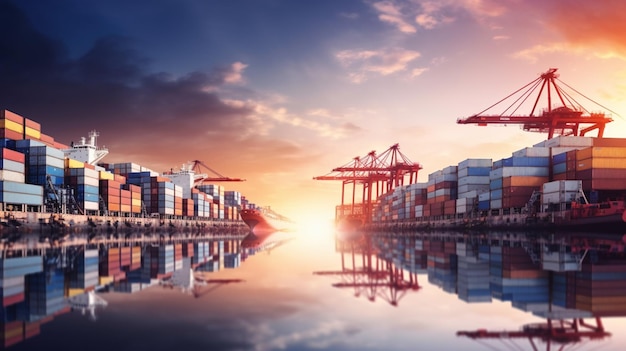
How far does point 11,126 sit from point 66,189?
9070mm

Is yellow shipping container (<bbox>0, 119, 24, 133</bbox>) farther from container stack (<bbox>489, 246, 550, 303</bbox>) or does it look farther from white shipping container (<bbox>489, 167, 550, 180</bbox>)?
white shipping container (<bbox>489, 167, 550, 180</bbox>)

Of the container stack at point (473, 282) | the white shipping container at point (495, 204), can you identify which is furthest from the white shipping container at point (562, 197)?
the container stack at point (473, 282)

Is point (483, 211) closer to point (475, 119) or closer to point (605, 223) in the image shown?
point (475, 119)

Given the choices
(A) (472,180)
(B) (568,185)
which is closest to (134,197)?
(A) (472,180)

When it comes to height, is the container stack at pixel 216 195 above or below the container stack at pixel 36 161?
below

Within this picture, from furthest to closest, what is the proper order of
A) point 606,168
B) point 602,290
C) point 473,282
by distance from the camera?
point 606,168, point 473,282, point 602,290

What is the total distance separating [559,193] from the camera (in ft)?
160

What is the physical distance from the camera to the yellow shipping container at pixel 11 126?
5189 centimetres

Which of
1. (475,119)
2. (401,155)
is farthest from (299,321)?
(401,155)

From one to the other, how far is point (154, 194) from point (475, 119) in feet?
187

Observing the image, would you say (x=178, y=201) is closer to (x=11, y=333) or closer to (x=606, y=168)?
(x=606, y=168)

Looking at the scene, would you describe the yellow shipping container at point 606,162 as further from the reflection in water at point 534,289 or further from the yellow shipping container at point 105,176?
the yellow shipping container at point 105,176

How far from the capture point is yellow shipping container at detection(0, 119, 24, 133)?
51.9 meters

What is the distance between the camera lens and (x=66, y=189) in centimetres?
5666
